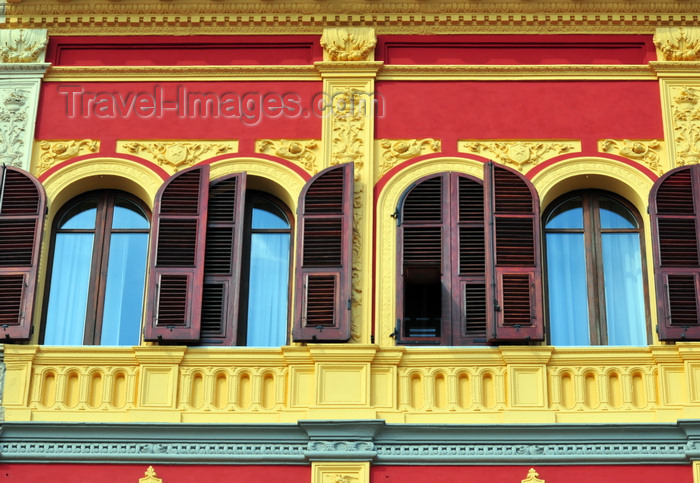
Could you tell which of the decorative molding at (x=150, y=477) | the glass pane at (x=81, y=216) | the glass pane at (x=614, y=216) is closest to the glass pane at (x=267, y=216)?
the glass pane at (x=81, y=216)

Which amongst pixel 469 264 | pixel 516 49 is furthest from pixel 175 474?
pixel 516 49

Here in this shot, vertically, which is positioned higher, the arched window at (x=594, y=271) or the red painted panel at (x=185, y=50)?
the red painted panel at (x=185, y=50)

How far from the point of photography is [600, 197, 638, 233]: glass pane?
17.9 meters

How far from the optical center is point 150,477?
15.9m

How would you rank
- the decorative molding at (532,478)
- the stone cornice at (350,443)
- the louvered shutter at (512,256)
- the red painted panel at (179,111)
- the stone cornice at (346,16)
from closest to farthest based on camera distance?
the decorative molding at (532,478), the stone cornice at (350,443), the louvered shutter at (512,256), the red painted panel at (179,111), the stone cornice at (346,16)

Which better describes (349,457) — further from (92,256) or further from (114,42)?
(114,42)

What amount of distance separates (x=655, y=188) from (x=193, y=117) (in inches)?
226

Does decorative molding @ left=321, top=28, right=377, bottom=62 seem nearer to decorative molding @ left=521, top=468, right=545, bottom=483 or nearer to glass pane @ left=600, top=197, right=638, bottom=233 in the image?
glass pane @ left=600, top=197, right=638, bottom=233

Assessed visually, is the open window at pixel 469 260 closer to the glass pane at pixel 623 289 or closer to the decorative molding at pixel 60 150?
the glass pane at pixel 623 289

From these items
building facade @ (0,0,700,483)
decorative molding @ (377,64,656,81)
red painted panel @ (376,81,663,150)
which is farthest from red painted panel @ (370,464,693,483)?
decorative molding @ (377,64,656,81)

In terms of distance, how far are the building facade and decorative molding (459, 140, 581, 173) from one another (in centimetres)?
3

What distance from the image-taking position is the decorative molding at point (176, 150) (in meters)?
18.0

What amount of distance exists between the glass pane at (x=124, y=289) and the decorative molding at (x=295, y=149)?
5.99 feet

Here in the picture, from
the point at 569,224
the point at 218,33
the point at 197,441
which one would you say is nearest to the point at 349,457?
the point at 197,441
